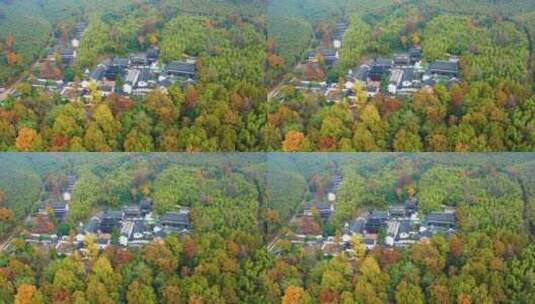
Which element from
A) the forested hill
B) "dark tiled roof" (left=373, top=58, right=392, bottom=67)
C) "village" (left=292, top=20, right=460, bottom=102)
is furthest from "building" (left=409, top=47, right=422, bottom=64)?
the forested hill

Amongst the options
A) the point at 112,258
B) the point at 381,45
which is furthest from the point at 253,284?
the point at 381,45

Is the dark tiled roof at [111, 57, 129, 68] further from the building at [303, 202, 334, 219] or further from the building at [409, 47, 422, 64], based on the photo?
the building at [409, 47, 422, 64]

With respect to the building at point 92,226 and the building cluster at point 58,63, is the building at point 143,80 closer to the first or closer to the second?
the building cluster at point 58,63

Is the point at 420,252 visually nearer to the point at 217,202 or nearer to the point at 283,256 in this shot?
A: the point at 283,256

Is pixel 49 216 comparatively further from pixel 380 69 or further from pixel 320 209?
pixel 380 69

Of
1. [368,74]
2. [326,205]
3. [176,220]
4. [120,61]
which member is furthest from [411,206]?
[120,61]

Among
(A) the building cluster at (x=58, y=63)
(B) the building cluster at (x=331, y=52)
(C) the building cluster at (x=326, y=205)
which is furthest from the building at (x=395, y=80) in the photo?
(A) the building cluster at (x=58, y=63)
